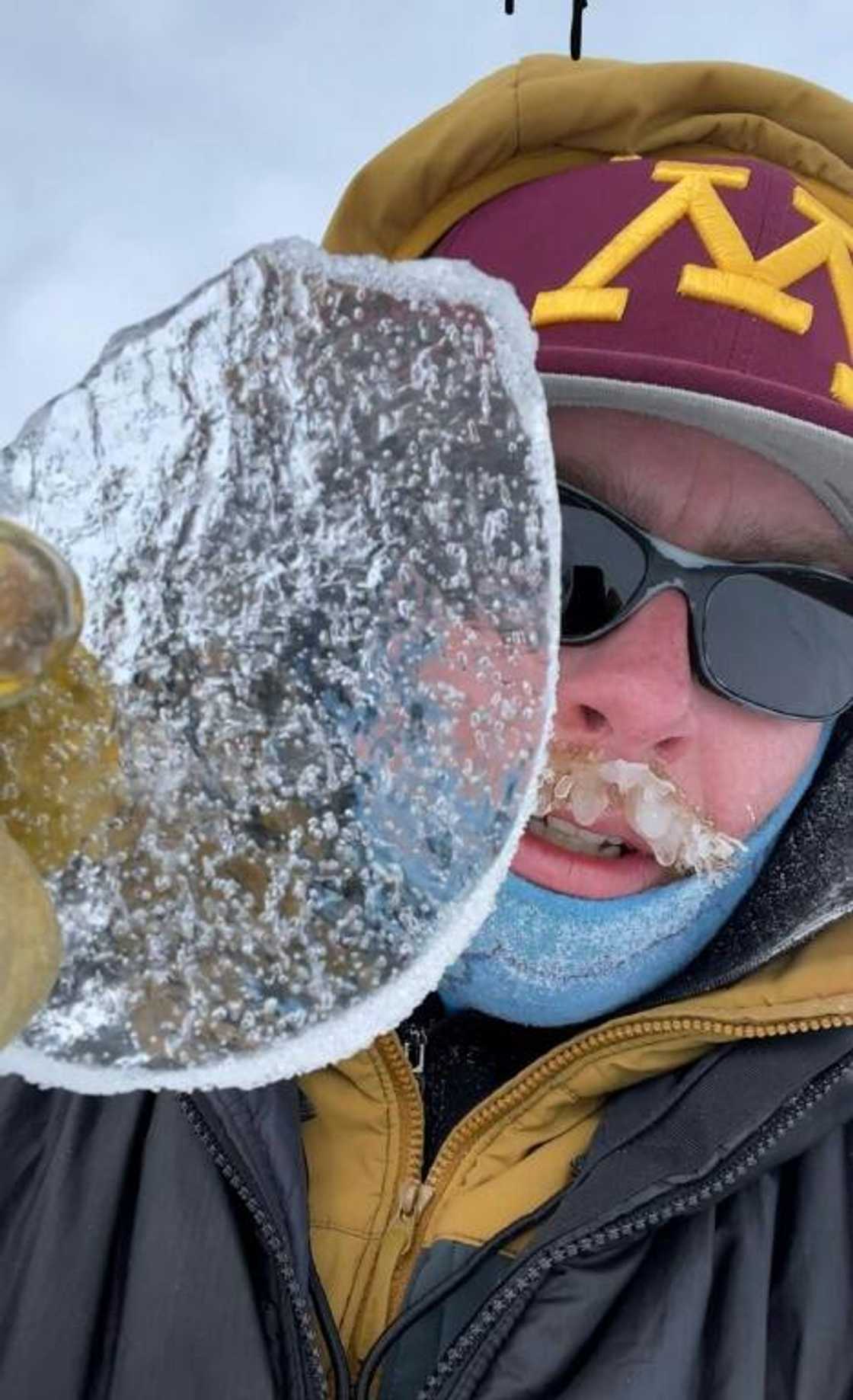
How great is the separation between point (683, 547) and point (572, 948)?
1.55 feet

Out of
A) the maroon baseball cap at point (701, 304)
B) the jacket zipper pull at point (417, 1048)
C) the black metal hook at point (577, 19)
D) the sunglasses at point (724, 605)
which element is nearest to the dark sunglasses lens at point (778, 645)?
the sunglasses at point (724, 605)

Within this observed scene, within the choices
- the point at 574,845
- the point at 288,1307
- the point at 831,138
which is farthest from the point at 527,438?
the point at 831,138

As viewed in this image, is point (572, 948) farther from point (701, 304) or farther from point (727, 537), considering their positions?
point (701, 304)

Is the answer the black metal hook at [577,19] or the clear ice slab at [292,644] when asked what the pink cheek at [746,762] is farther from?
the black metal hook at [577,19]

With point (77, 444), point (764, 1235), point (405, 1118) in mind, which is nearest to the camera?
point (77, 444)

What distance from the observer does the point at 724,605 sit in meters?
1.34

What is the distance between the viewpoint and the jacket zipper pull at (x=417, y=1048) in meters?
1.44

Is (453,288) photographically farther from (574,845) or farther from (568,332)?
(574,845)

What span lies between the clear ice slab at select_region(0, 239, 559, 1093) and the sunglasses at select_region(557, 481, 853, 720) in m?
0.60

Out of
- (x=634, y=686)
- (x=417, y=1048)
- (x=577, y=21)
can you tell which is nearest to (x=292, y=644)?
(x=634, y=686)

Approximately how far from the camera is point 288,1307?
3.71ft

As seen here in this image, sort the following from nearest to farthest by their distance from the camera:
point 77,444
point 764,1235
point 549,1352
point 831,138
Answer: point 77,444
point 549,1352
point 764,1235
point 831,138

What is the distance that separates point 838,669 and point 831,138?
80cm

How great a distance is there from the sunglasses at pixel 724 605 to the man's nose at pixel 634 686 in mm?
13
